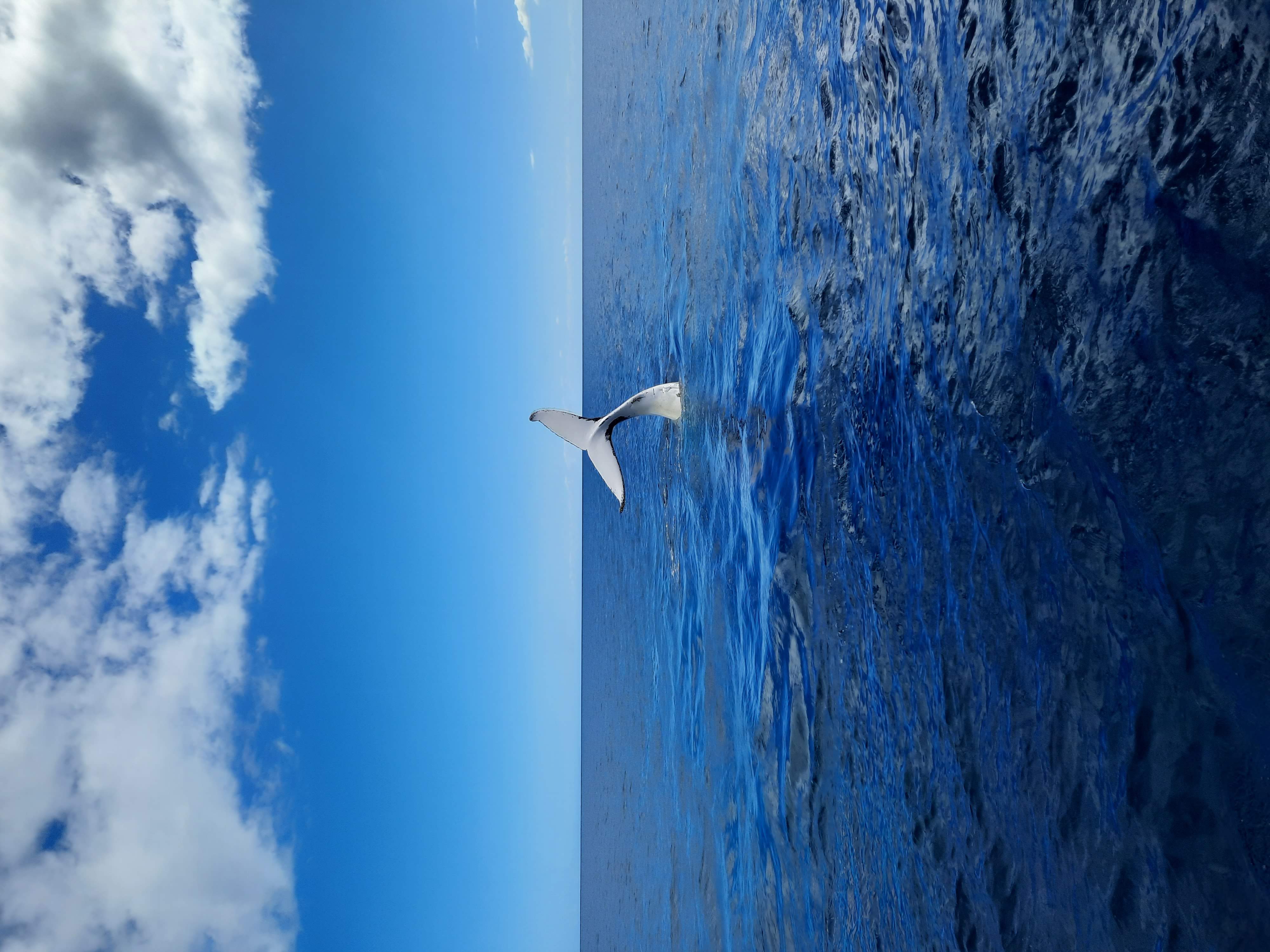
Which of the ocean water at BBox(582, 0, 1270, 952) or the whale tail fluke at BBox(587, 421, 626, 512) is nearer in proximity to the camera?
the ocean water at BBox(582, 0, 1270, 952)

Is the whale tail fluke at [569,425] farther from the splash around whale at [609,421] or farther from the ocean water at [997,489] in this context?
the ocean water at [997,489]

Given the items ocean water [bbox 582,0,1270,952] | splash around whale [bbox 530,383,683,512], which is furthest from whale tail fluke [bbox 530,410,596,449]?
ocean water [bbox 582,0,1270,952]

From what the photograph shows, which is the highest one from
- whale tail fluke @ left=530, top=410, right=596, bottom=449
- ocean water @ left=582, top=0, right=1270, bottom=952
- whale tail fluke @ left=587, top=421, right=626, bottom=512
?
whale tail fluke @ left=530, top=410, right=596, bottom=449

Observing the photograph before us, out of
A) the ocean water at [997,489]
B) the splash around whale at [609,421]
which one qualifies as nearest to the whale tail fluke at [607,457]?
the splash around whale at [609,421]

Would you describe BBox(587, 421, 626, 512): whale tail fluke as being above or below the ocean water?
above

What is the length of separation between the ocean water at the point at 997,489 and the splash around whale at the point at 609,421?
2180 mm

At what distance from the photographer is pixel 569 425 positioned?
12898 millimetres

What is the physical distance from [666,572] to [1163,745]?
36.7ft

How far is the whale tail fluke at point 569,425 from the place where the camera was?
12.6 m

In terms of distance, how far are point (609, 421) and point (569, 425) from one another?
119 cm

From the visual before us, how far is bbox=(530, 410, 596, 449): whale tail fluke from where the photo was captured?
1255 cm

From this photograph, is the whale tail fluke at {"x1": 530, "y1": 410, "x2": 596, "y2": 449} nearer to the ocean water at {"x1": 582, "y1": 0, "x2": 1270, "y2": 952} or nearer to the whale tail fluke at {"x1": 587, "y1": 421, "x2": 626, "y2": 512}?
the whale tail fluke at {"x1": 587, "y1": 421, "x2": 626, "y2": 512}

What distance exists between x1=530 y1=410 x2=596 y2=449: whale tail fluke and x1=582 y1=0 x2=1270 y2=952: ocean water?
11.7ft

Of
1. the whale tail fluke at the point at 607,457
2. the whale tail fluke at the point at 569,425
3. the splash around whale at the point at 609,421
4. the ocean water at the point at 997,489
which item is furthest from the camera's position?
the whale tail fluke at the point at 569,425
